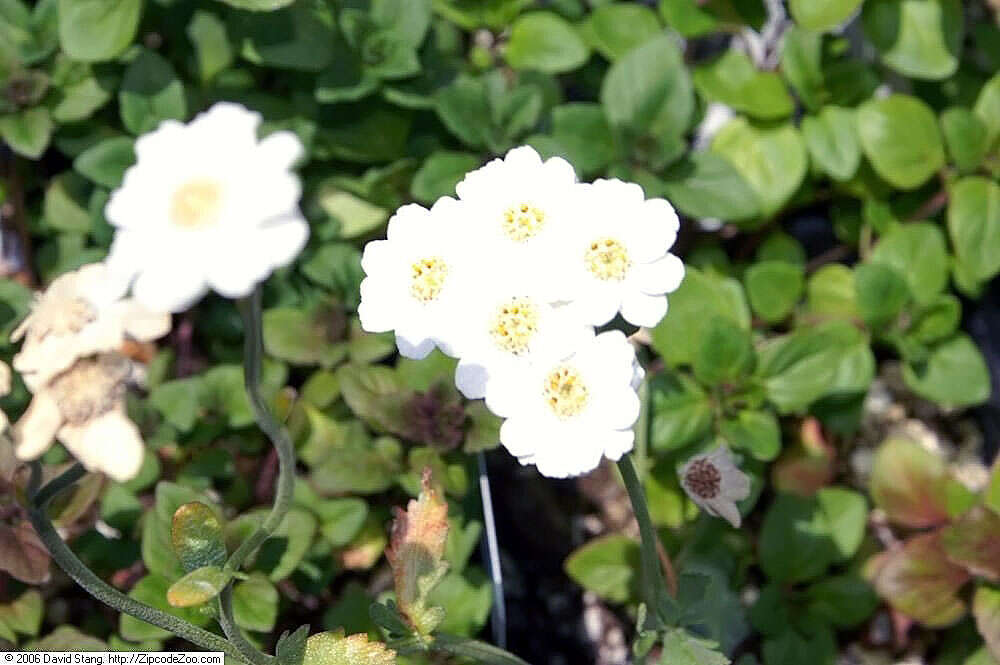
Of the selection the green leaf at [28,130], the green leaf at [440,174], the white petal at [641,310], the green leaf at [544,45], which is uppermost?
the white petal at [641,310]

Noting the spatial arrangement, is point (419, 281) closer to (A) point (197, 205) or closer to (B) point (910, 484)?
(A) point (197, 205)

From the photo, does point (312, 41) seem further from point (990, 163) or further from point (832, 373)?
point (990, 163)

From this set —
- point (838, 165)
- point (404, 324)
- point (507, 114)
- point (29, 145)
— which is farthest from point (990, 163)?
point (29, 145)

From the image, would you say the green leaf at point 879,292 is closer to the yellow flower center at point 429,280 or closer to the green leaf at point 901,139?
the green leaf at point 901,139

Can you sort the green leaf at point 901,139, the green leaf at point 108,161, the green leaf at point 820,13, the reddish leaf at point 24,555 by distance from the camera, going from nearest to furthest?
the reddish leaf at point 24,555 → the green leaf at point 108,161 → the green leaf at point 820,13 → the green leaf at point 901,139

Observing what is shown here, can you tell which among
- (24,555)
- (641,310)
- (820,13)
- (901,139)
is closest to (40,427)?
(24,555)

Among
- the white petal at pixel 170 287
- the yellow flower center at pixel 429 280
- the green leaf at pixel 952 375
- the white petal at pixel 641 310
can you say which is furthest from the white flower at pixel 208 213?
the green leaf at pixel 952 375
